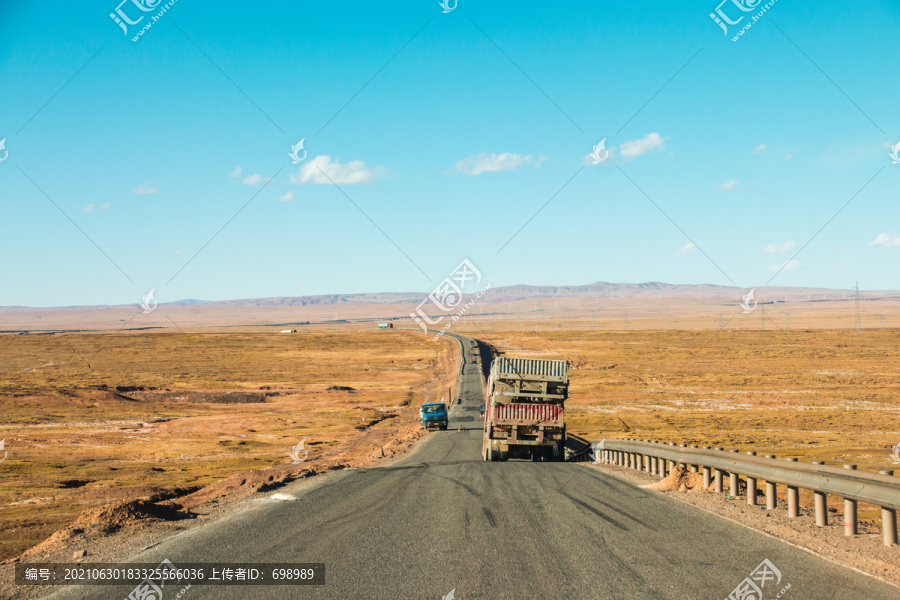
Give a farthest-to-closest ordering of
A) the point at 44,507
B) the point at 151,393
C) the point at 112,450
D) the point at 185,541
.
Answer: the point at 151,393
the point at 112,450
the point at 44,507
the point at 185,541

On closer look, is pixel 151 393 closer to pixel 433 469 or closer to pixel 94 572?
pixel 433 469

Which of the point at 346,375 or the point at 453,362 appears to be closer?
the point at 346,375

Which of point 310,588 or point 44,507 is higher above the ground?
point 310,588

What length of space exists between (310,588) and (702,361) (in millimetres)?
89716

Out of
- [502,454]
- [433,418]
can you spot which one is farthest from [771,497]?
[433,418]

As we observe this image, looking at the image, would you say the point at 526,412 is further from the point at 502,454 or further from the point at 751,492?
the point at 751,492

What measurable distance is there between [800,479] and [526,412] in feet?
43.4

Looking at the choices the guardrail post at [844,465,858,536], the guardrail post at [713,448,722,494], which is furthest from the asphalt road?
the guardrail post at [713,448,722,494]

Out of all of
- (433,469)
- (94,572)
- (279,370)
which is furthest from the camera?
(279,370)

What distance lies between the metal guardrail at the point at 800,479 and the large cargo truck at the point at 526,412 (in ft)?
17.9

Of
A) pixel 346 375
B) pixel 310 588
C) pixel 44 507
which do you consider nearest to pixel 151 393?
pixel 346 375

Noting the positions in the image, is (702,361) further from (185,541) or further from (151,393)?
(185,541)

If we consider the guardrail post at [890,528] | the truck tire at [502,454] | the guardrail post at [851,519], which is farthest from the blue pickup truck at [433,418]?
the guardrail post at [890,528]

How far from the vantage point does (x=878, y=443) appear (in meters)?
27.4
